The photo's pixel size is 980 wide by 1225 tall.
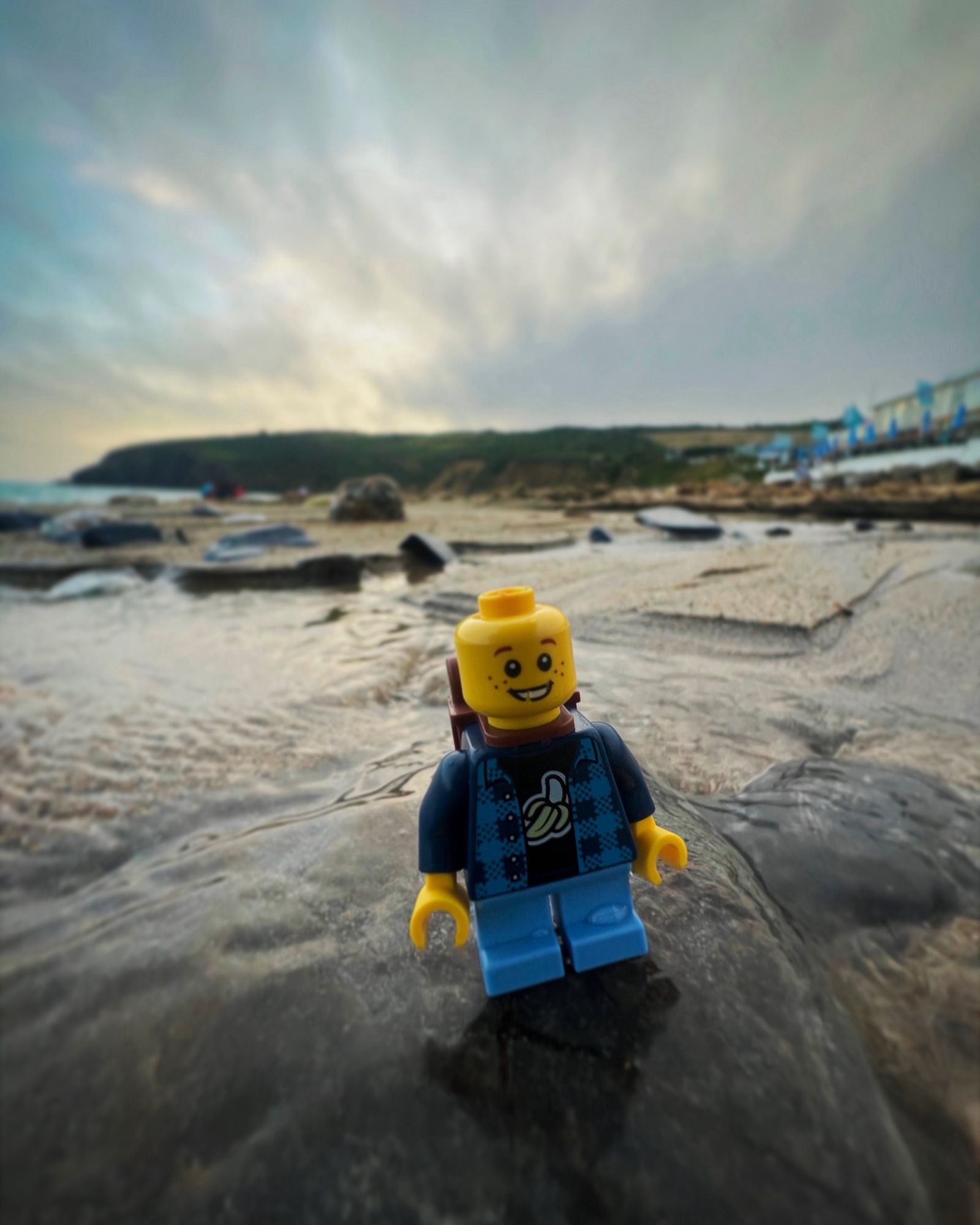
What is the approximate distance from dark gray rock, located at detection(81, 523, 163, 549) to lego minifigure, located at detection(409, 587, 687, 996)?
32.0 feet

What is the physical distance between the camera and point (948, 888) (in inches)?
48.5

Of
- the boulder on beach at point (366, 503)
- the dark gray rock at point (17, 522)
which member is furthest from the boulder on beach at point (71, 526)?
the boulder on beach at point (366, 503)

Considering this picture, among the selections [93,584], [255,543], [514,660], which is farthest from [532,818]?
[255,543]

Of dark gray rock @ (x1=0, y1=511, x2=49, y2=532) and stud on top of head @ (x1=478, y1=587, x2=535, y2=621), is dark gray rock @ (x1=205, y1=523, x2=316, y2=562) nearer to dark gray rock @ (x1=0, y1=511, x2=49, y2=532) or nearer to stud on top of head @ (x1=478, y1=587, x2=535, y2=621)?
stud on top of head @ (x1=478, y1=587, x2=535, y2=621)

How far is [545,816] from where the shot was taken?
1.05 metres

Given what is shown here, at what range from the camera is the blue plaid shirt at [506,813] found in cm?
103

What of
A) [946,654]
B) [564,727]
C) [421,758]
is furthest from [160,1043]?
[946,654]

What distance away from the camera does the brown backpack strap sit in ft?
4.18

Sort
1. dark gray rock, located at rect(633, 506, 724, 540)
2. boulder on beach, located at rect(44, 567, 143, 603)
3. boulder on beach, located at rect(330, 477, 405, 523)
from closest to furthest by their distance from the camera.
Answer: boulder on beach, located at rect(44, 567, 143, 603)
dark gray rock, located at rect(633, 506, 724, 540)
boulder on beach, located at rect(330, 477, 405, 523)

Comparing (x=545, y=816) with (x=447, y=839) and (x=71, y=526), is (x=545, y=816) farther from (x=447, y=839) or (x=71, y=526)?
(x=71, y=526)

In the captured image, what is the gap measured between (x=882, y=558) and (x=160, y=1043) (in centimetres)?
576

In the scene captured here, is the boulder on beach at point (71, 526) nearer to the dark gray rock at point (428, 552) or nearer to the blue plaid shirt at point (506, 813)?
the dark gray rock at point (428, 552)

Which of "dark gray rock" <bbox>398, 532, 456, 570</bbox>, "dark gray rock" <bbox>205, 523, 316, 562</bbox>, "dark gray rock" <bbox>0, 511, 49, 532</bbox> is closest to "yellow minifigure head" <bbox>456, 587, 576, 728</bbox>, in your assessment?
"dark gray rock" <bbox>398, 532, 456, 570</bbox>

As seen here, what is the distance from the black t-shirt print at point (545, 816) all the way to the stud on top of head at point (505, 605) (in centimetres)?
27
